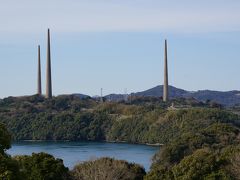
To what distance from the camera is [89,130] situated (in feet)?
270

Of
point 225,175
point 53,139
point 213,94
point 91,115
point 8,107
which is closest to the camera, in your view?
point 225,175

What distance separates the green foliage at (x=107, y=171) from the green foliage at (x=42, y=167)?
5.41 feet

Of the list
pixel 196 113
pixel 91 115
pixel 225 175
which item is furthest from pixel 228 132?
pixel 91 115

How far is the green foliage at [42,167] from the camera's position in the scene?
1906cm

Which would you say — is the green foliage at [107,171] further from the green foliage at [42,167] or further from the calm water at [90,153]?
the calm water at [90,153]

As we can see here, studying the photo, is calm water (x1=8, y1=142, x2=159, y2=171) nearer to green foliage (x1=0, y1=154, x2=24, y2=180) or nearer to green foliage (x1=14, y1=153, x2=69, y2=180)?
green foliage (x1=14, y1=153, x2=69, y2=180)

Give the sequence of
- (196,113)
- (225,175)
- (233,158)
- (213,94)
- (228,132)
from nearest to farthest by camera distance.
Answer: (225,175) → (233,158) → (228,132) → (196,113) → (213,94)

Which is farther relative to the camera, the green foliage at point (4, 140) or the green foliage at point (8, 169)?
the green foliage at point (4, 140)

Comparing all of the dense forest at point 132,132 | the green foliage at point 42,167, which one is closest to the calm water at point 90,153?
the dense forest at point 132,132

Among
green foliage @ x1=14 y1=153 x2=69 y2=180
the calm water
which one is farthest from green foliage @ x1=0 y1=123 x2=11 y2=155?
the calm water

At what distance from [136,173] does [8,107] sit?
77091 millimetres

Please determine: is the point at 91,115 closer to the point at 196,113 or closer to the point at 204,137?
the point at 196,113

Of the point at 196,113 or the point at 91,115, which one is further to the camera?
the point at 91,115

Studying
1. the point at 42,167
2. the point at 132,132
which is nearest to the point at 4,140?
the point at 42,167
